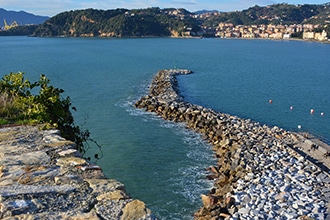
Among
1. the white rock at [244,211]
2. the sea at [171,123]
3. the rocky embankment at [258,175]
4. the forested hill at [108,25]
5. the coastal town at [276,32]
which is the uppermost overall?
the forested hill at [108,25]

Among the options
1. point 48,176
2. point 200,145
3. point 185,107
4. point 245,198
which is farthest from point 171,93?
point 48,176

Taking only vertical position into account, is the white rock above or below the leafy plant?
below

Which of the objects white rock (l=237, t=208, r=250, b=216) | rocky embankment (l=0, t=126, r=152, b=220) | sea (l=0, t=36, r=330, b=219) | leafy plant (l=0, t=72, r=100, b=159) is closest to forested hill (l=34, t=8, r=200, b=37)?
sea (l=0, t=36, r=330, b=219)

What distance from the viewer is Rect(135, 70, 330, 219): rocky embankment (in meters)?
10.6

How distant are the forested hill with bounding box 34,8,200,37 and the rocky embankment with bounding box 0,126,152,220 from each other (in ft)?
560

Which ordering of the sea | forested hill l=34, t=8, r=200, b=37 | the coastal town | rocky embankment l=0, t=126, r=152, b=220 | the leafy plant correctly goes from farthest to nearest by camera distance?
forested hill l=34, t=8, r=200, b=37
the coastal town
the sea
the leafy plant
rocky embankment l=0, t=126, r=152, b=220

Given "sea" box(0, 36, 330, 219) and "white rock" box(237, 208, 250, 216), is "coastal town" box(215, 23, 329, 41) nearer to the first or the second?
"sea" box(0, 36, 330, 219)

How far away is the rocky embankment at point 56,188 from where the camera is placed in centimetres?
421

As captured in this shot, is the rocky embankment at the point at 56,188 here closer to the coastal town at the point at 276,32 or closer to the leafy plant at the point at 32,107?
the leafy plant at the point at 32,107

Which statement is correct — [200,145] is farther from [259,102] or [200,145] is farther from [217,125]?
[259,102]

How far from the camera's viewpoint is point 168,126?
70.6 ft

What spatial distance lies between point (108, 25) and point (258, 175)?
174 meters

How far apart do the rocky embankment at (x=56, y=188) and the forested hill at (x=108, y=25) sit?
560 feet

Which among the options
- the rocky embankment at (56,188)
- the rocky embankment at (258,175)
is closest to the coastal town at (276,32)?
the rocky embankment at (258,175)
